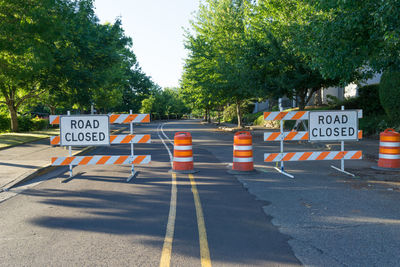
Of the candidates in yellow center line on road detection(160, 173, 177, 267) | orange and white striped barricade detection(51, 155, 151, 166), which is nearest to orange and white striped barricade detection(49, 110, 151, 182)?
orange and white striped barricade detection(51, 155, 151, 166)

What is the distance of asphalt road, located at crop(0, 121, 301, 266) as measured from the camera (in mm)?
4324

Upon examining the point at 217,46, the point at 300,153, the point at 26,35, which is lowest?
the point at 300,153

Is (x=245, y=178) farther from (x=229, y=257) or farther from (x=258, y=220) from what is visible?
(x=229, y=257)

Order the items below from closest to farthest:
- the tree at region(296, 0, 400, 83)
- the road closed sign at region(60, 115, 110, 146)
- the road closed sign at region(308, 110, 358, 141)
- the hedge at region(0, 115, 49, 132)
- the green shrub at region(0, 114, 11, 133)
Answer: the tree at region(296, 0, 400, 83) < the road closed sign at region(60, 115, 110, 146) < the road closed sign at region(308, 110, 358, 141) < the green shrub at region(0, 114, 11, 133) < the hedge at region(0, 115, 49, 132)

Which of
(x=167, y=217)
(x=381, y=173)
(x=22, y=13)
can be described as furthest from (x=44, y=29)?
(x=381, y=173)

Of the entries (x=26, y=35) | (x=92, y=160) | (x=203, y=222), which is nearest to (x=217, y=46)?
(x=26, y=35)

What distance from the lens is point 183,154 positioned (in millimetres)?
10453

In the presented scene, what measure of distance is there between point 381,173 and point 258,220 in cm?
585

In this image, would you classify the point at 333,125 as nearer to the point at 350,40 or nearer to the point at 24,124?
the point at 350,40

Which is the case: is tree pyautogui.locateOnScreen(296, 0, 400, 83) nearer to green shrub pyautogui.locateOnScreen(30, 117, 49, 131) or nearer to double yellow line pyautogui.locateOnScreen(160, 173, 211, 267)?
double yellow line pyautogui.locateOnScreen(160, 173, 211, 267)

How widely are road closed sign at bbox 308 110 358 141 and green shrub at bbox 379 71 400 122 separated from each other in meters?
9.12

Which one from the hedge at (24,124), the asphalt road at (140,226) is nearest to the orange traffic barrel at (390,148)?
the asphalt road at (140,226)

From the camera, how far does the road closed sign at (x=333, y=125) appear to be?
998 cm

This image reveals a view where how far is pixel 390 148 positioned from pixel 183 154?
602cm
